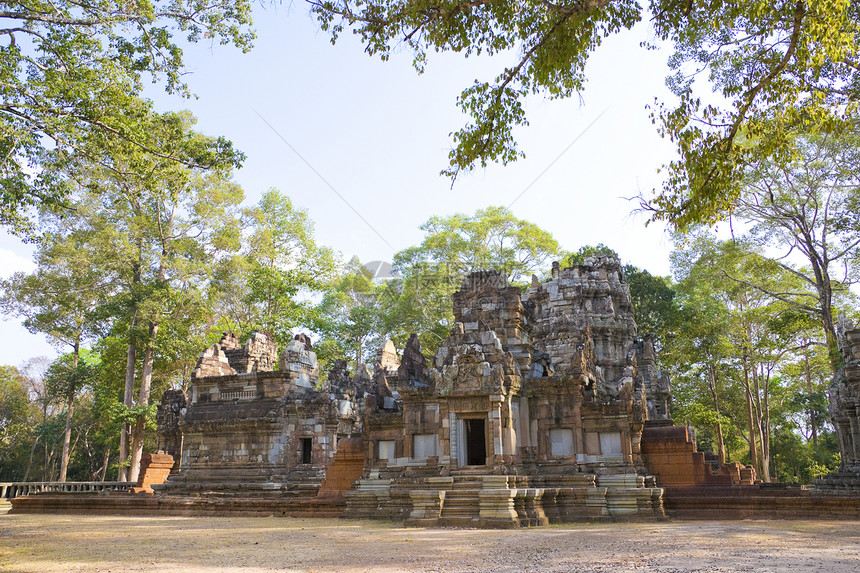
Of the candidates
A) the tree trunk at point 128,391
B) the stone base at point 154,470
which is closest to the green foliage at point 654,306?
the stone base at point 154,470

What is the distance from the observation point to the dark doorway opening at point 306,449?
22.1 meters

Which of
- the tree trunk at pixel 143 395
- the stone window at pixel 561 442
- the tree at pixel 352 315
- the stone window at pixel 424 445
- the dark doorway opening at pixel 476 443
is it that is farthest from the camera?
the tree at pixel 352 315

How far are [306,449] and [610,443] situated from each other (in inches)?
467

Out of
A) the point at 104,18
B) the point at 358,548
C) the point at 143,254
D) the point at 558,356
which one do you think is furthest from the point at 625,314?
the point at 143,254

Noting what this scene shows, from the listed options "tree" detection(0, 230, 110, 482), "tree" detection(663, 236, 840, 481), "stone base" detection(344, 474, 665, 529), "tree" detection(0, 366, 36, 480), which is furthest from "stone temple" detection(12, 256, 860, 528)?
"tree" detection(0, 366, 36, 480)

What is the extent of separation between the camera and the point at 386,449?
1541 centimetres

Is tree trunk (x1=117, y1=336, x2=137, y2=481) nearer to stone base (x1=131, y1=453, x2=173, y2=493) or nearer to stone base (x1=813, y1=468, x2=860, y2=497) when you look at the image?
stone base (x1=131, y1=453, x2=173, y2=493)

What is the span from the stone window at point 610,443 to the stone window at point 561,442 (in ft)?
2.33

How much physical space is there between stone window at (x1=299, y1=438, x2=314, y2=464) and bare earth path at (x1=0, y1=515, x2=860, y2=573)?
28.4ft

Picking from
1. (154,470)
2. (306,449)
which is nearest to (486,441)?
(306,449)

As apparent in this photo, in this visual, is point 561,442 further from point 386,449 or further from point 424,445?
point 386,449

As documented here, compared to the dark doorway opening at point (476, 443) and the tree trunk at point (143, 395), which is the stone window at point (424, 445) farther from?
the tree trunk at point (143, 395)

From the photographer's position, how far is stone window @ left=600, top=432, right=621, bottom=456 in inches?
556

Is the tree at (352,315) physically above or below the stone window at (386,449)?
above
